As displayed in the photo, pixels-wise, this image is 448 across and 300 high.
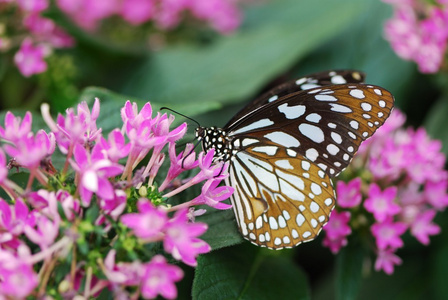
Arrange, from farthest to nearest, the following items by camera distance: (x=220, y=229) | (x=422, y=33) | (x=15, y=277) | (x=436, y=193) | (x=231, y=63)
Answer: (x=231, y=63) → (x=422, y=33) → (x=436, y=193) → (x=220, y=229) → (x=15, y=277)

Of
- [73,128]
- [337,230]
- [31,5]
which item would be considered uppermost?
[31,5]

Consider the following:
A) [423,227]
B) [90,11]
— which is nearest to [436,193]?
[423,227]

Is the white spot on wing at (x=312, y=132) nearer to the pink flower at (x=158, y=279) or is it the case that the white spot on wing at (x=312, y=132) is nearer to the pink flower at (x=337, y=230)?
the pink flower at (x=337, y=230)

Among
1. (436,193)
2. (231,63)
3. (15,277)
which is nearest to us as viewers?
(15,277)

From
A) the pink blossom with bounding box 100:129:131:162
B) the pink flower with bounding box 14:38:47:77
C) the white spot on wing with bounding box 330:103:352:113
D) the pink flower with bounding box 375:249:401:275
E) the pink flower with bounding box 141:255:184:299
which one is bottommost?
the pink flower with bounding box 141:255:184:299

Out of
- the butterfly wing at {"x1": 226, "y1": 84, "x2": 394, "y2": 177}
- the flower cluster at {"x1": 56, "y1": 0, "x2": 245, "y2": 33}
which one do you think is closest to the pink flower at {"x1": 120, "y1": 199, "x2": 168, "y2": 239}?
the butterfly wing at {"x1": 226, "y1": 84, "x2": 394, "y2": 177}

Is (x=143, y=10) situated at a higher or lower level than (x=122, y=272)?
higher

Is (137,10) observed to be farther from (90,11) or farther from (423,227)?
(423,227)

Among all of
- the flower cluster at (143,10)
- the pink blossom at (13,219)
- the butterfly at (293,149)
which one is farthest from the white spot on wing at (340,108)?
the flower cluster at (143,10)

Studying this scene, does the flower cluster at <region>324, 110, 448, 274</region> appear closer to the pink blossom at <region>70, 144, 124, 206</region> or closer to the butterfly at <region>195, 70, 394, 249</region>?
the butterfly at <region>195, 70, 394, 249</region>
